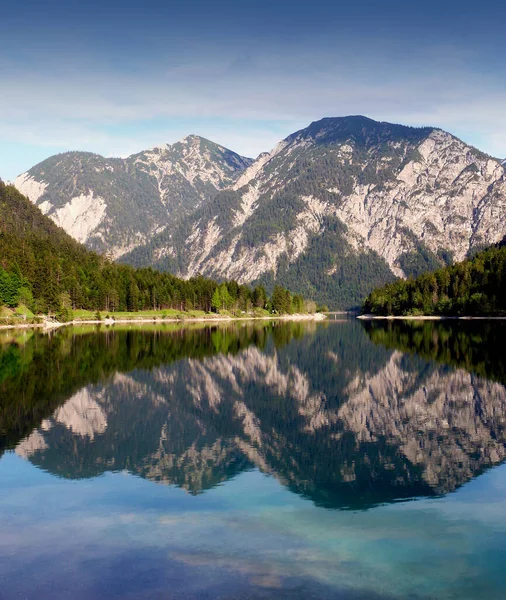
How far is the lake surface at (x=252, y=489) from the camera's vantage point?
17.4 meters

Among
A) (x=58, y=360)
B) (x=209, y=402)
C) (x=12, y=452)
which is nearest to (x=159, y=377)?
(x=209, y=402)

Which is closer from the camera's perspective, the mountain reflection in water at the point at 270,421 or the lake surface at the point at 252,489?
the lake surface at the point at 252,489

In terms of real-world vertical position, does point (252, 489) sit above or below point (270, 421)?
above

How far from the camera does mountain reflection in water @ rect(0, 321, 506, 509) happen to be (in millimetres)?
28703

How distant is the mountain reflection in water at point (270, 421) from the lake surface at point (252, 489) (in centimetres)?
18

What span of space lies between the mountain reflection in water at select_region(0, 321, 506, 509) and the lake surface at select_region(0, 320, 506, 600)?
7.0 inches

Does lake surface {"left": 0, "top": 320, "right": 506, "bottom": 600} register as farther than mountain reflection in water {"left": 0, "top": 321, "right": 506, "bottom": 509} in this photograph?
No

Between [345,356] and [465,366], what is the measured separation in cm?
2229

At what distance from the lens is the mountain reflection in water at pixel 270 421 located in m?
28.7

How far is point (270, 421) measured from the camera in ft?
136

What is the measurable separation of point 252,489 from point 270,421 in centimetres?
1552

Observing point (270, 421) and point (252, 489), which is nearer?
point (252, 489)

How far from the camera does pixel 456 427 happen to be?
1497 inches

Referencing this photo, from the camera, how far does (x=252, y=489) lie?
26.0 m
